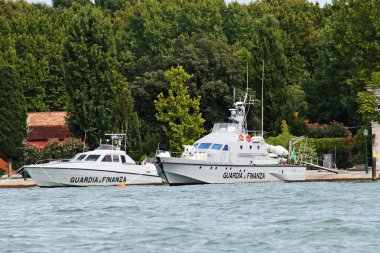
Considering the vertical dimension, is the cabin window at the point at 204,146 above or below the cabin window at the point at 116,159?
above

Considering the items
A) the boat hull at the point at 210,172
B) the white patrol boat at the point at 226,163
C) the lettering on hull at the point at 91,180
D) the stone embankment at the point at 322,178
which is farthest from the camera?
the stone embankment at the point at 322,178

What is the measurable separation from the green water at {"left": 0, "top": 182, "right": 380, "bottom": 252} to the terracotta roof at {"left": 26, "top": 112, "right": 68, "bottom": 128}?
131 feet

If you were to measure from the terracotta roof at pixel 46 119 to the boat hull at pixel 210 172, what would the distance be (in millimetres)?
32435

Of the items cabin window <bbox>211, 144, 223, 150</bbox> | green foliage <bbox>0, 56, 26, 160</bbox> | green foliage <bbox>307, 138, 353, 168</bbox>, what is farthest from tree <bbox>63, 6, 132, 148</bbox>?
cabin window <bbox>211, 144, 223, 150</bbox>

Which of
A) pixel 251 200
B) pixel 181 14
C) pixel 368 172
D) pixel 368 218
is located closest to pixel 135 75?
pixel 181 14

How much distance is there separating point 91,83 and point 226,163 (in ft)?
79.4

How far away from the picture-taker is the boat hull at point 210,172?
7169cm

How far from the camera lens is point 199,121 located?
94.9m

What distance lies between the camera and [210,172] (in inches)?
A: 2844

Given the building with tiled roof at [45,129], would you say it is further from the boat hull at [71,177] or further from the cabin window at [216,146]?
the cabin window at [216,146]

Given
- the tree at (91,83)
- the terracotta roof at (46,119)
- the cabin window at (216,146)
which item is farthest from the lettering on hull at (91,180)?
the terracotta roof at (46,119)

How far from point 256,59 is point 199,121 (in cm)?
866

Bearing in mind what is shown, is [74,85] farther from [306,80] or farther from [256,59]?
[306,80]

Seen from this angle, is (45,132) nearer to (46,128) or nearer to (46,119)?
(46,128)
